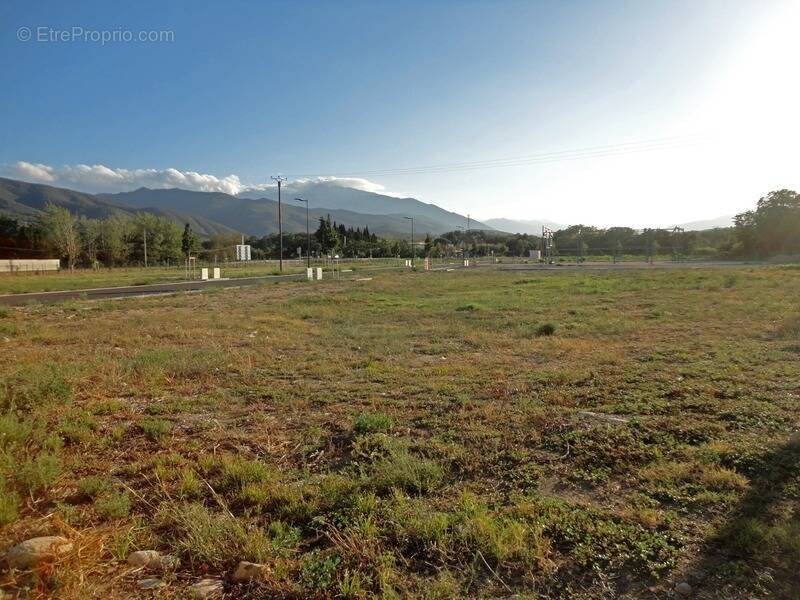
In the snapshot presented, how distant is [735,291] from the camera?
20.3m

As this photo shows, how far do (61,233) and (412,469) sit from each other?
80112 millimetres

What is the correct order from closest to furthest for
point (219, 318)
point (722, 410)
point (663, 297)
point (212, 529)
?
point (212, 529) < point (722, 410) < point (219, 318) < point (663, 297)

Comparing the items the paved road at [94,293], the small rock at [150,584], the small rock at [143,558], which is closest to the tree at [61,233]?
the paved road at [94,293]

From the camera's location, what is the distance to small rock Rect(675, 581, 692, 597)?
2.58 metres

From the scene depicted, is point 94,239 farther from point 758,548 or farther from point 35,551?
point 758,548

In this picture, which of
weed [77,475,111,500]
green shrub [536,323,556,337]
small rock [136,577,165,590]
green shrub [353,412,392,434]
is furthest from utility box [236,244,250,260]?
small rock [136,577,165,590]

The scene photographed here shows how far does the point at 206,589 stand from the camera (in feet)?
8.77

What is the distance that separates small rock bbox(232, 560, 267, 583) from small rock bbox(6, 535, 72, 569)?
3.61 feet

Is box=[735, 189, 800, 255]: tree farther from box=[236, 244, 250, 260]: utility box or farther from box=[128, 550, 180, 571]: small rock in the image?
box=[128, 550, 180, 571]: small rock

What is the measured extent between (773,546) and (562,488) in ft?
4.55

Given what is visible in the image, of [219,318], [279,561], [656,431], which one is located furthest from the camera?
[219,318]

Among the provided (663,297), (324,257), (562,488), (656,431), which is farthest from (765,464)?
(324,257)

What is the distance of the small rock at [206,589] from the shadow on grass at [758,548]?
2800mm

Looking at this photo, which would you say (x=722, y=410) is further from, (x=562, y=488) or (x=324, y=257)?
(x=324, y=257)
